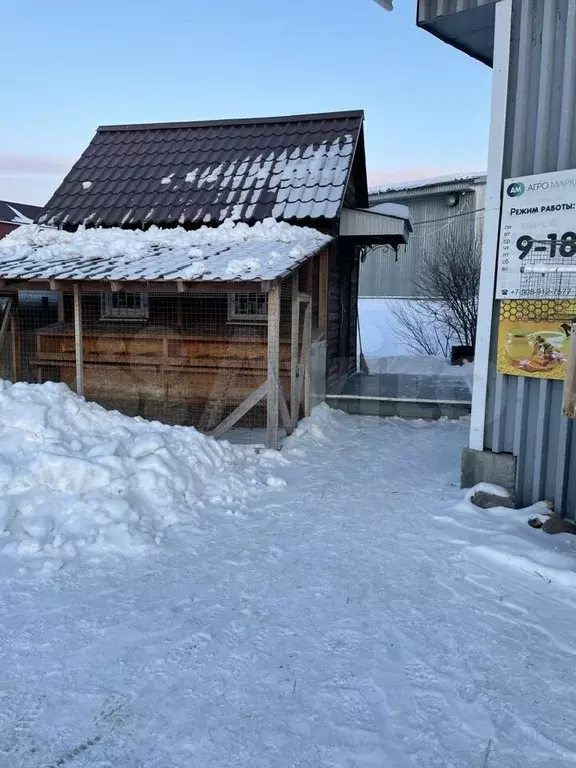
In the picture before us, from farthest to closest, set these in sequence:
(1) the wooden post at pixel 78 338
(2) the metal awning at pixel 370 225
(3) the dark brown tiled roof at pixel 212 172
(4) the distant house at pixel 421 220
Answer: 1. (4) the distant house at pixel 421 220
2. (2) the metal awning at pixel 370 225
3. (3) the dark brown tiled roof at pixel 212 172
4. (1) the wooden post at pixel 78 338

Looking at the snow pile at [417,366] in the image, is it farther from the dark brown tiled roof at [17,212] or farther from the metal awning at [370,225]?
the dark brown tiled roof at [17,212]

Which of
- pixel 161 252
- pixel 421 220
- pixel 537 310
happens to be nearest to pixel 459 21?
pixel 537 310

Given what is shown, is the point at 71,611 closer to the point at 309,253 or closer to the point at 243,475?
the point at 243,475

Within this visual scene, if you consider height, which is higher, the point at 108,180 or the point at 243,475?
the point at 108,180

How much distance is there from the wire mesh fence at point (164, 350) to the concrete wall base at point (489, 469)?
329 centimetres

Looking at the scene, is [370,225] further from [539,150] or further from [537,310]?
[537,310]

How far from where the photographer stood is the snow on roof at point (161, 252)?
6.65 m

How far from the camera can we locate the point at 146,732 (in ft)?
8.11

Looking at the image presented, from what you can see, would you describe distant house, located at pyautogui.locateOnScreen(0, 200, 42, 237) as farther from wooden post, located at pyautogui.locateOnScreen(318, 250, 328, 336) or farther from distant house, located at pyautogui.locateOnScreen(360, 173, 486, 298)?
wooden post, located at pyautogui.locateOnScreen(318, 250, 328, 336)

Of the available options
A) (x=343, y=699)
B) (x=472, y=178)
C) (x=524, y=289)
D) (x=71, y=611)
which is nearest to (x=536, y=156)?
(x=524, y=289)

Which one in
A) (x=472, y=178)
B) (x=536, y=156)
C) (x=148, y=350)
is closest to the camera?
(x=536, y=156)

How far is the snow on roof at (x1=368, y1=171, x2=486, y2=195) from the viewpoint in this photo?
2072 cm

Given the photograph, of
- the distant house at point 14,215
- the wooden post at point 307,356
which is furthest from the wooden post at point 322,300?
the distant house at point 14,215

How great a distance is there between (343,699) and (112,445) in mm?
3488
